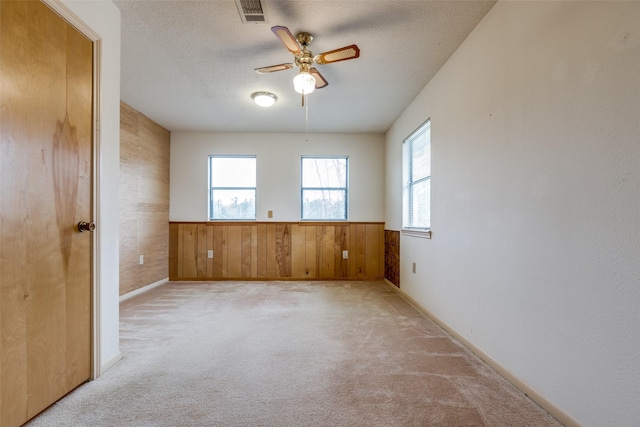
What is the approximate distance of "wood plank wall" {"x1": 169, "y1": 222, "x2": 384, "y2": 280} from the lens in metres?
4.61

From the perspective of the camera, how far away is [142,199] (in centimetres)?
394

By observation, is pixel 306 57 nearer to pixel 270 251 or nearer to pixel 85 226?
pixel 85 226

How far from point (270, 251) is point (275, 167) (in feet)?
4.44

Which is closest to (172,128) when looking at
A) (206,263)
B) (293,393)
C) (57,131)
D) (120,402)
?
(206,263)

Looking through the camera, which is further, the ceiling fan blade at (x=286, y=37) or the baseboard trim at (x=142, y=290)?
the baseboard trim at (x=142, y=290)

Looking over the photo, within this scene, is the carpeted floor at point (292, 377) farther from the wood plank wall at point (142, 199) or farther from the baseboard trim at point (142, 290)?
the wood plank wall at point (142, 199)

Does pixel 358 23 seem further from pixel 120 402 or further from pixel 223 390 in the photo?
pixel 120 402

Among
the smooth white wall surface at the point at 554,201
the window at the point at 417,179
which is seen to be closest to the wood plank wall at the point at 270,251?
the window at the point at 417,179

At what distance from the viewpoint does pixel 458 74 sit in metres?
2.36

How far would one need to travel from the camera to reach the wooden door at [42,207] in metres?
1.25

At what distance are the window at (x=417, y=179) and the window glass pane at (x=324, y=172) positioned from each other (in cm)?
125

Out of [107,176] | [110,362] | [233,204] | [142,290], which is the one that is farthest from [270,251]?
[107,176]

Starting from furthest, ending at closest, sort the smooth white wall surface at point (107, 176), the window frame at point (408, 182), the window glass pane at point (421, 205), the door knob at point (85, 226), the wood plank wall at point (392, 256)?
1. the wood plank wall at point (392, 256)
2. the window frame at point (408, 182)
3. the window glass pane at point (421, 205)
4. the smooth white wall surface at point (107, 176)
5. the door knob at point (85, 226)

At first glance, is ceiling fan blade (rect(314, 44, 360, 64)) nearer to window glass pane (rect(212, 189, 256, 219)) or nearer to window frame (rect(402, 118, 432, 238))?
window frame (rect(402, 118, 432, 238))
